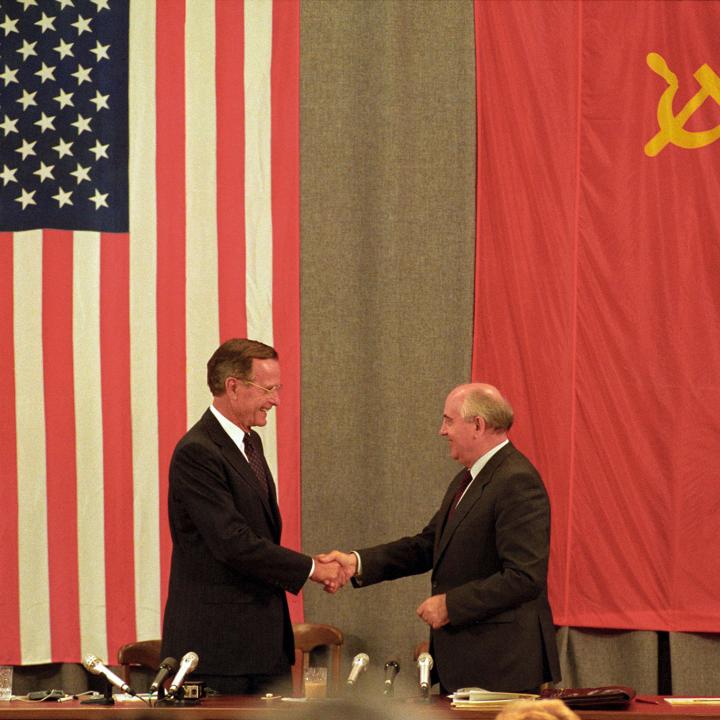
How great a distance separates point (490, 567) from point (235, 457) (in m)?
1.01

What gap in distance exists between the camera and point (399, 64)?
550 cm

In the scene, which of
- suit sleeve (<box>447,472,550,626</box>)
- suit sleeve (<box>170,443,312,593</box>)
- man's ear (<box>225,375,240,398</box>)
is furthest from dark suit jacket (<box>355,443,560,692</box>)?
man's ear (<box>225,375,240,398</box>)

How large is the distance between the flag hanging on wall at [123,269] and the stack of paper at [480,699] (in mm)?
1774

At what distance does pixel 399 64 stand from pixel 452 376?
1.44 metres

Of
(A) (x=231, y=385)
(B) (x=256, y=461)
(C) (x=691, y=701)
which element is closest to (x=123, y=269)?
(A) (x=231, y=385)

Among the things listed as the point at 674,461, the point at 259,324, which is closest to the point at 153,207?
the point at 259,324

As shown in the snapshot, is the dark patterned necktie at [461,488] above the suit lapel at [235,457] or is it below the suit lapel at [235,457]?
below

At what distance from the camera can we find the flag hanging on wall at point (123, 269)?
5430 mm

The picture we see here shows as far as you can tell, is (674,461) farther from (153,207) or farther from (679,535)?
(153,207)

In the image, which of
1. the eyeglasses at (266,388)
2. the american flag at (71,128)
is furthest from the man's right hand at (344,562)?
the american flag at (71,128)

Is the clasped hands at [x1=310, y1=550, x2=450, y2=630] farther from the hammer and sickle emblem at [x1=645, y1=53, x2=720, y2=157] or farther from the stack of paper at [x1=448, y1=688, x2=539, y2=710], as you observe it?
the hammer and sickle emblem at [x1=645, y1=53, x2=720, y2=157]

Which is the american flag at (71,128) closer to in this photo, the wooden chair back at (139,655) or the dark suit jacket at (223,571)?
the dark suit jacket at (223,571)

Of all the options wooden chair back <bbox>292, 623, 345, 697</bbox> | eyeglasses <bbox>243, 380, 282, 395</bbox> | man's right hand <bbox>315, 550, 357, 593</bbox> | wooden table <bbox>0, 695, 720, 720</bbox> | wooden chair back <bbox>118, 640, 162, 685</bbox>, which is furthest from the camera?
wooden chair back <bbox>292, 623, 345, 697</bbox>

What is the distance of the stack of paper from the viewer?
361 cm
